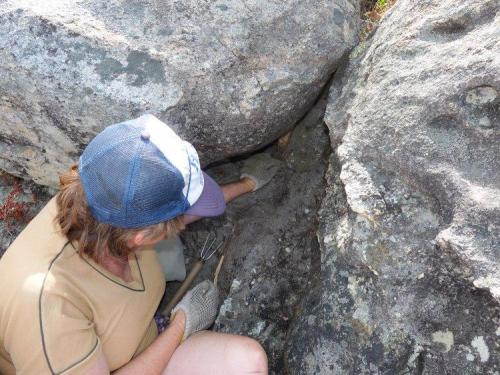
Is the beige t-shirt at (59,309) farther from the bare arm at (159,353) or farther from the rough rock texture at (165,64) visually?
the rough rock texture at (165,64)

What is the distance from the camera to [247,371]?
1.89m

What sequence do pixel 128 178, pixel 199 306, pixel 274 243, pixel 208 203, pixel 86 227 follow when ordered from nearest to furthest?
pixel 128 178
pixel 86 227
pixel 208 203
pixel 199 306
pixel 274 243

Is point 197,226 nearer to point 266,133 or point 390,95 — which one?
point 266,133

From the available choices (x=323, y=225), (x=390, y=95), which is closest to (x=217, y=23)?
(x=390, y=95)

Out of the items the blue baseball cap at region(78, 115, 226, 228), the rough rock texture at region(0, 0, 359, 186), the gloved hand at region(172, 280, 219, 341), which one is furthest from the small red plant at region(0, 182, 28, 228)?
the blue baseball cap at region(78, 115, 226, 228)

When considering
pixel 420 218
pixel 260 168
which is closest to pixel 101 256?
pixel 420 218

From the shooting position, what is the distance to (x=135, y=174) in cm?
145

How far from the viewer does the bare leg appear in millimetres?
1905

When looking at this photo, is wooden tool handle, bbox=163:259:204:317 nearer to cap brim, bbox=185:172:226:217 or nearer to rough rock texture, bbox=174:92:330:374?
rough rock texture, bbox=174:92:330:374

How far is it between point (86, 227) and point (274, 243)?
0.97m

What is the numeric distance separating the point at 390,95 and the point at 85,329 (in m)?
1.19

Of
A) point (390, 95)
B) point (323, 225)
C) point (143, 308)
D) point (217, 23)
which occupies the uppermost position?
point (217, 23)

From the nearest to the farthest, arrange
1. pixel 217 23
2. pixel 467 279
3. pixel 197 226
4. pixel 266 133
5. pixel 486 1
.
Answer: pixel 467 279 < pixel 486 1 < pixel 217 23 < pixel 266 133 < pixel 197 226

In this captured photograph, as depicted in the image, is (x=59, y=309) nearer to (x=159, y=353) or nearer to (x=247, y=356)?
(x=159, y=353)
